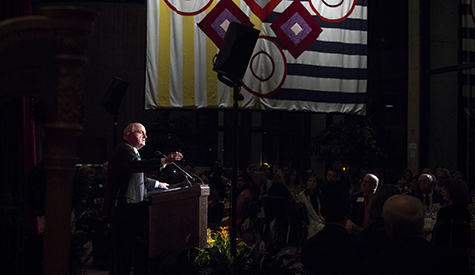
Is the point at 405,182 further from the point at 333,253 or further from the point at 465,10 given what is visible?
the point at 333,253

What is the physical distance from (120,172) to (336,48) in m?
4.49

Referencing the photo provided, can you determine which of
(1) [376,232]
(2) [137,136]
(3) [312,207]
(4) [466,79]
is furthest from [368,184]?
(4) [466,79]

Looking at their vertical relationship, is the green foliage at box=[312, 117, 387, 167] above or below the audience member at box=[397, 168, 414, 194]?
above

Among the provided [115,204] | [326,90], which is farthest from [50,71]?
[326,90]

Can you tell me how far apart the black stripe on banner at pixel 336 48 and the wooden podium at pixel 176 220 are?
12.4 ft

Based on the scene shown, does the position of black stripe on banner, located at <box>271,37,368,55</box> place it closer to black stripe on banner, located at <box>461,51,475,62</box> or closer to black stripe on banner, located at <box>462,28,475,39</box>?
black stripe on banner, located at <box>462,28,475,39</box>

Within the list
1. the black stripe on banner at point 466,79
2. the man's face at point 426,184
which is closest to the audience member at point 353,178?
the man's face at point 426,184

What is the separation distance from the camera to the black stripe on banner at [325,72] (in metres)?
7.46

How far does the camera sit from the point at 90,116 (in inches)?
587

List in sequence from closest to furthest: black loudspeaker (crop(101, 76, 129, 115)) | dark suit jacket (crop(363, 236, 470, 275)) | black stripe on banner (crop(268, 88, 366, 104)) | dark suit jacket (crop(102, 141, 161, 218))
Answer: dark suit jacket (crop(363, 236, 470, 275)), dark suit jacket (crop(102, 141, 161, 218)), black loudspeaker (crop(101, 76, 129, 115)), black stripe on banner (crop(268, 88, 366, 104))

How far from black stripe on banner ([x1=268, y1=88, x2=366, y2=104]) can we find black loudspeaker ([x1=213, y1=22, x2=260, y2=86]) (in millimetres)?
3221

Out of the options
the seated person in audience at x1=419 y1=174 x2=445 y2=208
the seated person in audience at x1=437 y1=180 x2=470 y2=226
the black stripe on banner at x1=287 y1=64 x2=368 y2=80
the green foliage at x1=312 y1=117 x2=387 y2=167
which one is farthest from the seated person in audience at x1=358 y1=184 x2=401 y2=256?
the green foliage at x1=312 y1=117 x2=387 y2=167

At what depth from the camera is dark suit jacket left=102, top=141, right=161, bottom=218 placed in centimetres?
395

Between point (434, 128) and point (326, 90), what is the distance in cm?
439
